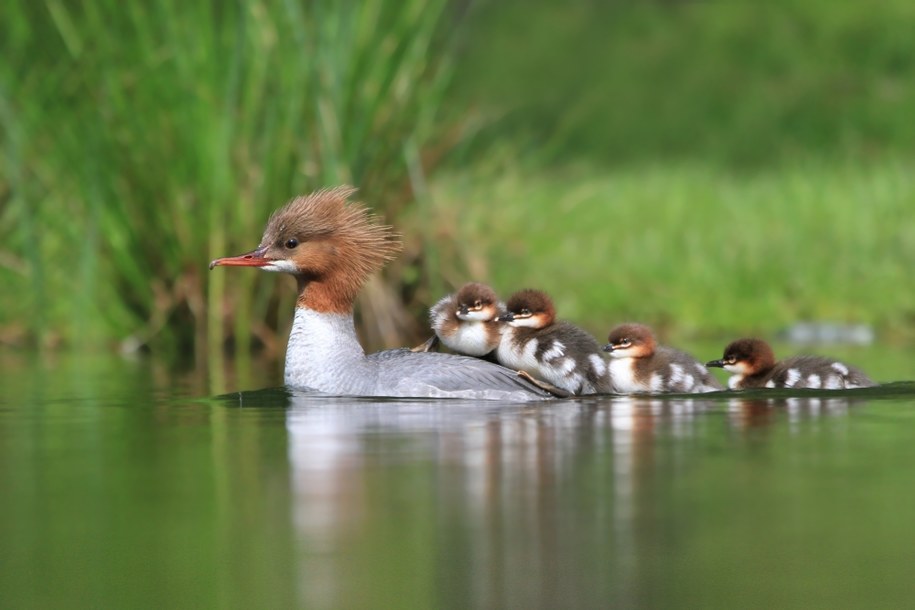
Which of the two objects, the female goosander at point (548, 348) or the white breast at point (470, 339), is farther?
the white breast at point (470, 339)

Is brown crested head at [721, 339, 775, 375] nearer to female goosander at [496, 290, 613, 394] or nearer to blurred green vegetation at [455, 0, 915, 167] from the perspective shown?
female goosander at [496, 290, 613, 394]

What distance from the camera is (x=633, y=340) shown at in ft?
24.1

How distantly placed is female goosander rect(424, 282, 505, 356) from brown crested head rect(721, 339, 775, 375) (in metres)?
1.25

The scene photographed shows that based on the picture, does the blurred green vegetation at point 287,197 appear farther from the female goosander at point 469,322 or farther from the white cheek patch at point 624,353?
the white cheek patch at point 624,353

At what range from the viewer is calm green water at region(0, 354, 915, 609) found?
357 centimetres

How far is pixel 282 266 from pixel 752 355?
248 centimetres

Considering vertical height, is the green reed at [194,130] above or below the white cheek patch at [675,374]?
above

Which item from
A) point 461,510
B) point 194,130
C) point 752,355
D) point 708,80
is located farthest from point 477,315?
point 708,80

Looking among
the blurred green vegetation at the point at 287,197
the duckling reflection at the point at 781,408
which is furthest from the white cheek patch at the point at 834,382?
the blurred green vegetation at the point at 287,197

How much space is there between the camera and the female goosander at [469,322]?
287 inches

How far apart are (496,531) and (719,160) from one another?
630 inches

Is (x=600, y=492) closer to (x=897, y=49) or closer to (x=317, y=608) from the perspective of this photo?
(x=317, y=608)

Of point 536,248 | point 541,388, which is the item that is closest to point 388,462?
point 541,388

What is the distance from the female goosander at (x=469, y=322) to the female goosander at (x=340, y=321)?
0.38 m
